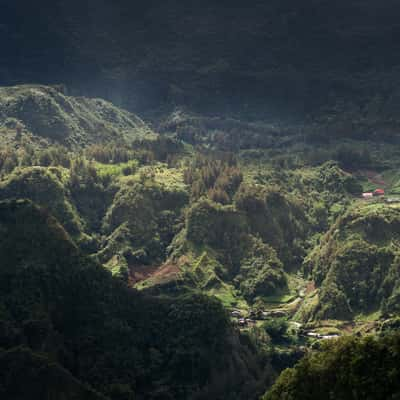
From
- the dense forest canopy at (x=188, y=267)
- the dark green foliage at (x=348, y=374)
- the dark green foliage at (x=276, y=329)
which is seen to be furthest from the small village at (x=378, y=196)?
the dark green foliage at (x=348, y=374)

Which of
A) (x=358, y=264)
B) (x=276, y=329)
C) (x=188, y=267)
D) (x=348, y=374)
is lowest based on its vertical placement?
(x=276, y=329)

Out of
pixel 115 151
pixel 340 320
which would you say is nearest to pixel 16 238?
pixel 340 320

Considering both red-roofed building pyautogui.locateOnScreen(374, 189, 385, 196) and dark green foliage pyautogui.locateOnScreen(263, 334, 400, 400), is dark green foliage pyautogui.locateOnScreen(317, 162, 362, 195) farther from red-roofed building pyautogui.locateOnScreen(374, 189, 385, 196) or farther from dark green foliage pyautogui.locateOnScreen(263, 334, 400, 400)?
dark green foliage pyautogui.locateOnScreen(263, 334, 400, 400)

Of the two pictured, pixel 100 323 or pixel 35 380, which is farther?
pixel 100 323

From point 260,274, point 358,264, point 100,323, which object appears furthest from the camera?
point 260,274

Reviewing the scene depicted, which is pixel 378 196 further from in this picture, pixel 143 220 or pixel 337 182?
pixel 143 220

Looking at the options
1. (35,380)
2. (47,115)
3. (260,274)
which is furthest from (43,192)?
(35,380)

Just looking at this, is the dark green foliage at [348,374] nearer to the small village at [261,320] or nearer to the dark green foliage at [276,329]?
the dark green foliage at [276,329]

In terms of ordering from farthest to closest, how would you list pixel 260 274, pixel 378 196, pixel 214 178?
pixel 378 196 → pixel 214 178 → pixel 260 274

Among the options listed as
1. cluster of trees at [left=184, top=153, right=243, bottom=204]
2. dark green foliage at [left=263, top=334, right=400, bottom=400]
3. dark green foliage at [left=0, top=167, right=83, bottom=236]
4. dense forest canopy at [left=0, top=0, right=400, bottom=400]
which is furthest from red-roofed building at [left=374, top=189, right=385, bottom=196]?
dark green foliage at [left=263, top=334, right=400, bottom=400]
